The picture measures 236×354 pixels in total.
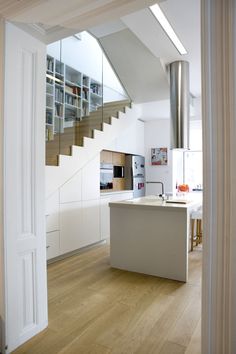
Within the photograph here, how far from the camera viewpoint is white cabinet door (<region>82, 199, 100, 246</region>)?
427 centimetres

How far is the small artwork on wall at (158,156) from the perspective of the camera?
21.4 feet

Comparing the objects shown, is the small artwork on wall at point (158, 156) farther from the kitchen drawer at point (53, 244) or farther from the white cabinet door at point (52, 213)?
the kitchen drawer at point (53, 244)

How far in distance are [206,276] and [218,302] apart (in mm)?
103

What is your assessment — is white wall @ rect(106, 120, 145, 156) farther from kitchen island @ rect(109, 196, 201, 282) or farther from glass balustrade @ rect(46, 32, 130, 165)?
kitchen island @ rect(109, 196, 201, 282)

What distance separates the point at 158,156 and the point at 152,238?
3.67 m

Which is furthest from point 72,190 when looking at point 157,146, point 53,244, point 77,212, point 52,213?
point 157,146

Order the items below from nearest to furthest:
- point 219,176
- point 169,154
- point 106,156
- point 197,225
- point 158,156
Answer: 1. point 219,176
2. point 197,225
3. point 106,156
4. point 169,154
5. point 158,156

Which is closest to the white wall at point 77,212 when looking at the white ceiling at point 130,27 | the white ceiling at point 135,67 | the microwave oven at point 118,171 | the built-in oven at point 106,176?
the built-in oven at point 106,176

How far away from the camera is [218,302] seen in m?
1.00

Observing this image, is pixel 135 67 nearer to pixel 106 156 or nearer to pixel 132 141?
pixel 106 156

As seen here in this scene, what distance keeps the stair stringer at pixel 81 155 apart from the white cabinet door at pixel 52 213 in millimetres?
430

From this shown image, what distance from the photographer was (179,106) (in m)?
4.28

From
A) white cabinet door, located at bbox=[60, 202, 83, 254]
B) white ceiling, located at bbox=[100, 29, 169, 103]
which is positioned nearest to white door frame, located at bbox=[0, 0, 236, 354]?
white cabinet door, located at bbox=[60, 202, 83, 254]

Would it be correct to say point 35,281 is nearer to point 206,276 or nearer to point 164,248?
point 206,276
